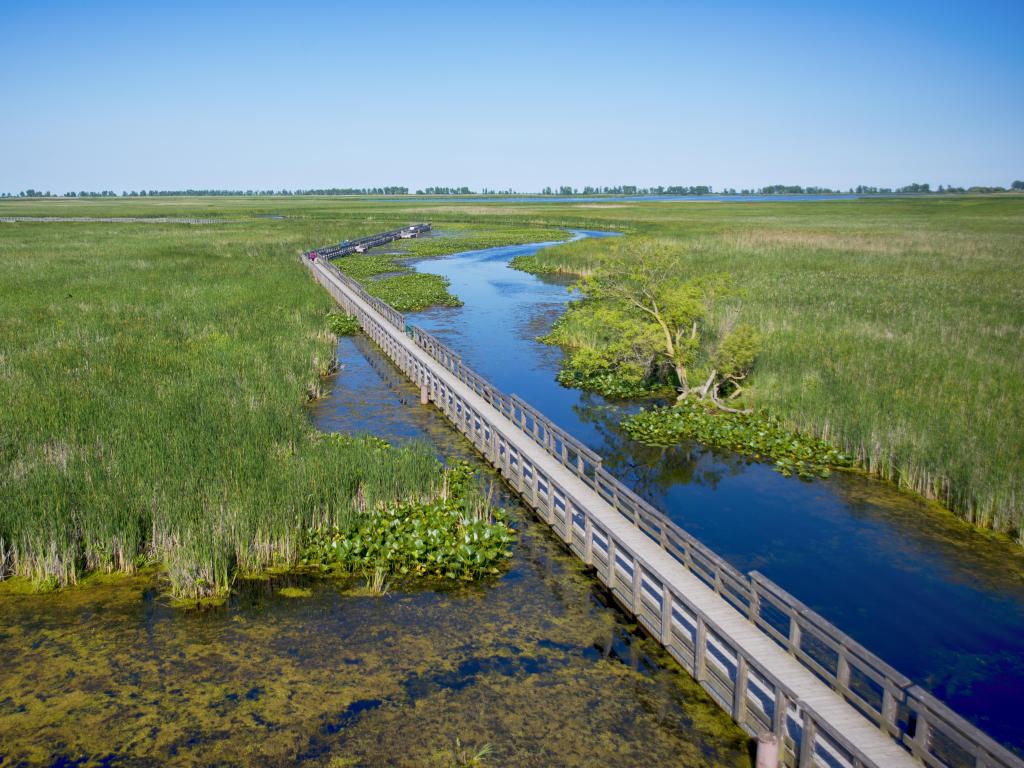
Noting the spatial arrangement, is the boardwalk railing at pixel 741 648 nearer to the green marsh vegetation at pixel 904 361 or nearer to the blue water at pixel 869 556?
the blue water at pixel 869 556

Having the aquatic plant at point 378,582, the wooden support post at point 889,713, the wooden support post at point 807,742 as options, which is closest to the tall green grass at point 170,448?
the aquatic plant at point 378,582

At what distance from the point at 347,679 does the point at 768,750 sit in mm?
5991

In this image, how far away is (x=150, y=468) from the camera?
617 inches

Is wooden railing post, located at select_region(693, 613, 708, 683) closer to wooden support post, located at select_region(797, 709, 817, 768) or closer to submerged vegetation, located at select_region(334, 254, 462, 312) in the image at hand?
wooden support post, located at select_region(797, 709, 817, 768)

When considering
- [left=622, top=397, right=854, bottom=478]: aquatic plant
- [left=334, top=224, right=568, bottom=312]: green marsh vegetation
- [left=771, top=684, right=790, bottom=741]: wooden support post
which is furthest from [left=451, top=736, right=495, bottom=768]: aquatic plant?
[left=334, top=224, right=568, bottom=312]: green marsh vegetation

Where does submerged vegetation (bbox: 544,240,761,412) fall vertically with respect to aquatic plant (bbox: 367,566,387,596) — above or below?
above

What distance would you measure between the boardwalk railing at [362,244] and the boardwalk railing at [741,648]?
172 feet

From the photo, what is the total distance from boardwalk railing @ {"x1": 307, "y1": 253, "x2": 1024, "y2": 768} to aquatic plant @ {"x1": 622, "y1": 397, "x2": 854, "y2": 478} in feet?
14.8

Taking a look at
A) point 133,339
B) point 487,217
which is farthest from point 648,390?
point 487,217

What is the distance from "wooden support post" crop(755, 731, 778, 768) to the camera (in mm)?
8562

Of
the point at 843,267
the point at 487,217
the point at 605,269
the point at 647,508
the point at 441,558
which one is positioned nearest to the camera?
the point at 647,508

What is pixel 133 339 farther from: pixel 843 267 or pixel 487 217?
pixel 487 217

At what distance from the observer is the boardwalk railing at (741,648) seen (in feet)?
26.5

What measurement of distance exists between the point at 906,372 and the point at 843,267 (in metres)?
29.1
